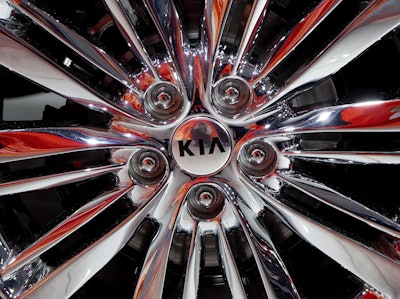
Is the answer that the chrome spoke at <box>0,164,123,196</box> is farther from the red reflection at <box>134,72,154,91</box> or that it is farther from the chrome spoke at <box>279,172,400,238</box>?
the chrome spoke at <box>279,172,400,238</box>

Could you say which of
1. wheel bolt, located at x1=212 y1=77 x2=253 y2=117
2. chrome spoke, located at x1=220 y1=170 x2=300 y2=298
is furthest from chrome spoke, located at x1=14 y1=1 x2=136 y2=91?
chrome spoke, located at x1=220 y1=170 x2=300 y2=298

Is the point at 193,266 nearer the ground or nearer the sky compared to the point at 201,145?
nearer the ground

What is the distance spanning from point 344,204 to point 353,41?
236 mm

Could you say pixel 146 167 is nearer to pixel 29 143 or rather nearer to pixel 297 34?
pixel 29 143

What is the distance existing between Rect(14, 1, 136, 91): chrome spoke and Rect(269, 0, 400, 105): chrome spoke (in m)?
0.23

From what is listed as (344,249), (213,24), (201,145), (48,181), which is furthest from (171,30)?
(344,249)

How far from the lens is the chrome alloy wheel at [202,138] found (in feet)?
2.97

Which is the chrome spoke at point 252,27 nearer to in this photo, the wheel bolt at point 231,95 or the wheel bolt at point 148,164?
the wheel bolt at point 231,95

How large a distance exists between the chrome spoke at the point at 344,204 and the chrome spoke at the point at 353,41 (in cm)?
13

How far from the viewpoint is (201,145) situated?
919 millimetres

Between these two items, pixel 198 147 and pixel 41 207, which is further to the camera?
pixel 41 207

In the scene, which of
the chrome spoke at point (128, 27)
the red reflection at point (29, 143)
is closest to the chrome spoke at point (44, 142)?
the red reflection at point (29, 143)

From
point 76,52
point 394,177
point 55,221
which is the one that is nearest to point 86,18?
point 76,52

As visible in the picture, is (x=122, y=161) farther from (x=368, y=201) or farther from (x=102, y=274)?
(x=368, y=201)
